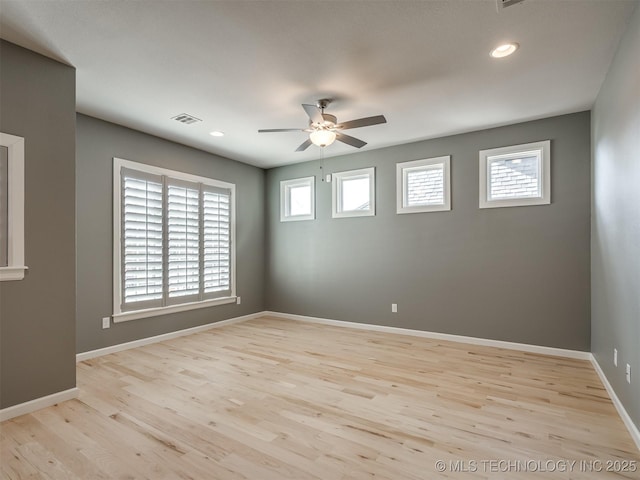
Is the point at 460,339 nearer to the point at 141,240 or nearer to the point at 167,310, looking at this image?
the point at 167,310

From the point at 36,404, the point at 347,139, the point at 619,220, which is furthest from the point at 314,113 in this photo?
the point at 36,404

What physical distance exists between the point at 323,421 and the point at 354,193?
389cm

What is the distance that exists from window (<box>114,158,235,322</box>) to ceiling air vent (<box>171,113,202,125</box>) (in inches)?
36.4

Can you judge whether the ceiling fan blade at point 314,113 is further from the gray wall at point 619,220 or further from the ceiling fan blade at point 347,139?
the gray wall at point 619,220

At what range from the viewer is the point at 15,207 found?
2.63 metres

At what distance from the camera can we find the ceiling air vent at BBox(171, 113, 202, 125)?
404 centimetres

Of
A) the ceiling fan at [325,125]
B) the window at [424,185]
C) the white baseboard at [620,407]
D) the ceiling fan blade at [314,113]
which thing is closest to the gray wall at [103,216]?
the ceiling fan at [325,125]

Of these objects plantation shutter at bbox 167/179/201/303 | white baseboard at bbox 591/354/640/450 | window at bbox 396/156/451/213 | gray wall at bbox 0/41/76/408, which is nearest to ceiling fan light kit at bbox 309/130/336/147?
window at bbox 396/156/451/213

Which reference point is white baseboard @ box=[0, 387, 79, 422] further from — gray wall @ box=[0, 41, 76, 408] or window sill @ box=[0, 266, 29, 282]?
window sill @ box=[0, 266, 29, 282]

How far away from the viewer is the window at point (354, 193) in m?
5.54

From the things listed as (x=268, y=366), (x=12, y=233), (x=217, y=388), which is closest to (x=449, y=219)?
→ (x=268, y=366)

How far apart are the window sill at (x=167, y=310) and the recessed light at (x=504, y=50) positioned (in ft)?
15.7

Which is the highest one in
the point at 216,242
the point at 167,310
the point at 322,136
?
the point at 322,136

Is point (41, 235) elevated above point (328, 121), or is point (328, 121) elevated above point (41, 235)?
point (328, 121)
